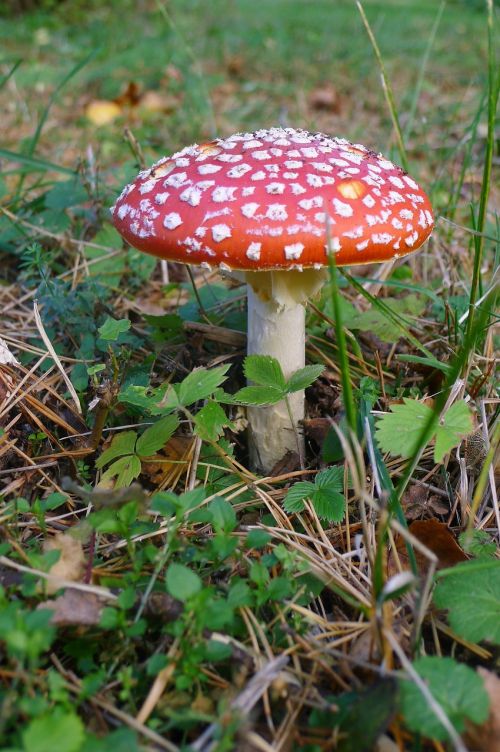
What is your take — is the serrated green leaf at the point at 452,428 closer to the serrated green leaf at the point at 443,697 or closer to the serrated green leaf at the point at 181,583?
the serrated green leaf at the point at 443,697

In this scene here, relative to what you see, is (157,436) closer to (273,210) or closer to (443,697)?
(273,210)

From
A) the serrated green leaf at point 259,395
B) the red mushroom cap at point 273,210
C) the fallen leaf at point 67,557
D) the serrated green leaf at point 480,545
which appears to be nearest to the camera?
the fallen leaf at point 67,557

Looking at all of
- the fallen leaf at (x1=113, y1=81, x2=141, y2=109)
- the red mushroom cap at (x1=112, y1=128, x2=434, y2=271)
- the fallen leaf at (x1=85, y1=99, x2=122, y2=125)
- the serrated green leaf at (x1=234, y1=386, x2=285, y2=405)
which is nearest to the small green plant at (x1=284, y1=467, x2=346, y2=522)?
the serrated green leaf at (x1=234, y1=386, x2=285, y2=405)

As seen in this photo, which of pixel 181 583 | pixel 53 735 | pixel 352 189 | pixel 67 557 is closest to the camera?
pixel 53 735

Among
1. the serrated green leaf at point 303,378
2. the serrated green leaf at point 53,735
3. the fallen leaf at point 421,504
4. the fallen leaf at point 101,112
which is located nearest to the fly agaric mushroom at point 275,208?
the serrated green leaf at point 303,378

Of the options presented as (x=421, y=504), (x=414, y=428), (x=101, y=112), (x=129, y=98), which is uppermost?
(x=129, y=98)

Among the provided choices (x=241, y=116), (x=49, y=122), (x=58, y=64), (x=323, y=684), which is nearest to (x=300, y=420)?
(x=323, y=684)

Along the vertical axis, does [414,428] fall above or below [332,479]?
above

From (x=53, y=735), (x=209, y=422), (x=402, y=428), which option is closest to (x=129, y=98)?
(x=209, y=422)
